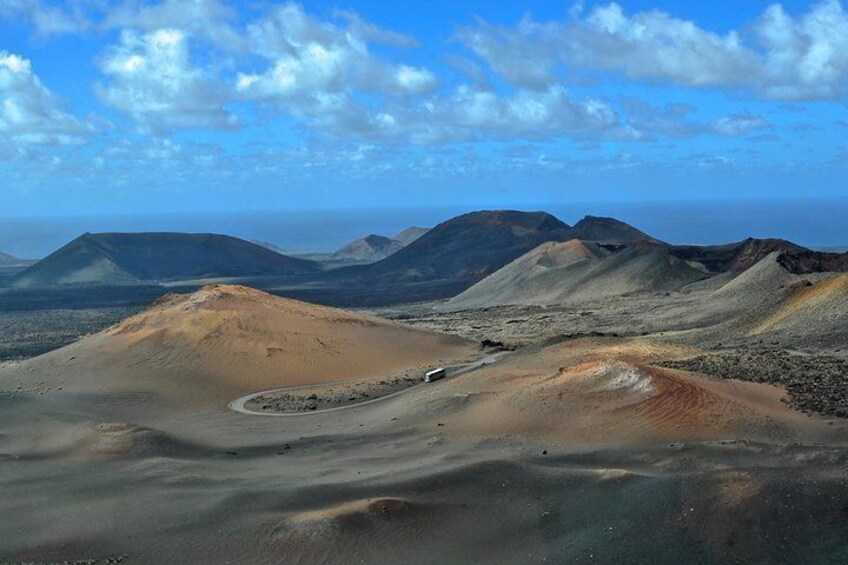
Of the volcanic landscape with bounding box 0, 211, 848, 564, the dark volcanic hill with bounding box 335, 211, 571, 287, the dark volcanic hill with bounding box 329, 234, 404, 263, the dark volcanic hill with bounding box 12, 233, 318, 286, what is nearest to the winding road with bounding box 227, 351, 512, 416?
the volcanic landscape with bounding box 0, 211, 848, 564

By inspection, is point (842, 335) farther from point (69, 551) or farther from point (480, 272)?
point (480, 272)

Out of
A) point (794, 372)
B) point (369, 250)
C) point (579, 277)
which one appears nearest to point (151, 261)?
point (369, 250)

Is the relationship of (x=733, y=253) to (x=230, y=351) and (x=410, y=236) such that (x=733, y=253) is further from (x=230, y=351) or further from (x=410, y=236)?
(x=410, y=236)

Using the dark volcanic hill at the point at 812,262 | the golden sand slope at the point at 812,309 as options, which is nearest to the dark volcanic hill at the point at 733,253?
the dark volcanic hill at the point at 812,262

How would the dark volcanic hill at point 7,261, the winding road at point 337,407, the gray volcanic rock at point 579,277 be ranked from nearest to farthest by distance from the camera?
the winding road at point 337,407
the gray volcanic rock at point 579,277
the dark volcanic hill at point 7,261

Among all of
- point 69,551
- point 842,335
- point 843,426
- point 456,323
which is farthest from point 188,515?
point 456,323

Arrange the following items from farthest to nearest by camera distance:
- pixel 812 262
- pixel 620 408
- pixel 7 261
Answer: pixel 7 261
pixel 812 262
pixel 620 408

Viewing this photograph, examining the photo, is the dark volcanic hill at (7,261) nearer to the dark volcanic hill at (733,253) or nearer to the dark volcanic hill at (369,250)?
the dark volcanic hill at (369,250)
